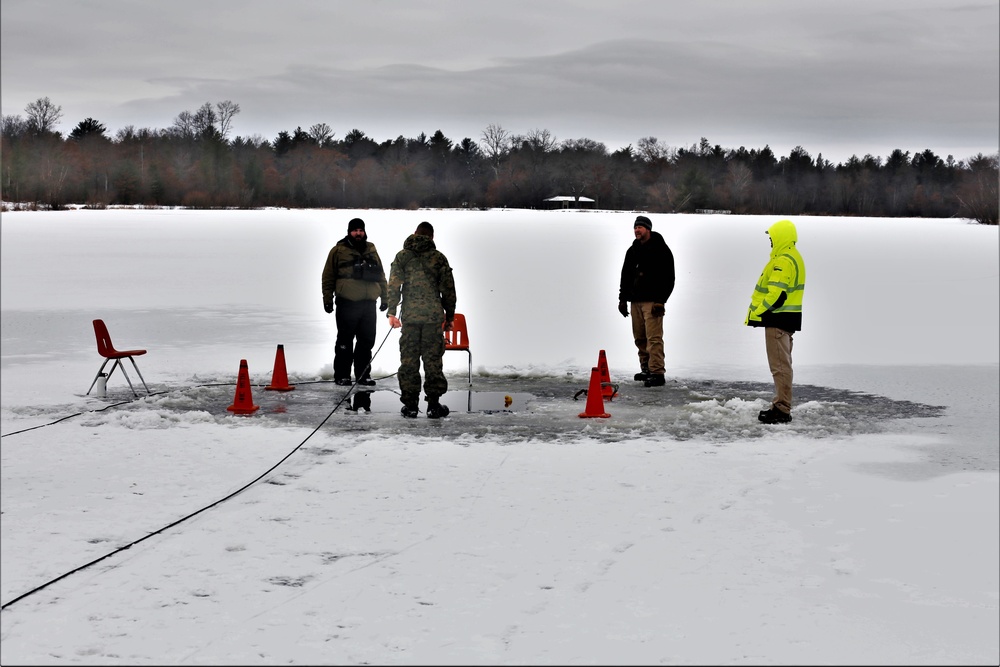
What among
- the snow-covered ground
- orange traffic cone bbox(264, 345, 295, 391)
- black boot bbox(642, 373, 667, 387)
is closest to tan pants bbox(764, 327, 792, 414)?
the snow-covered ground

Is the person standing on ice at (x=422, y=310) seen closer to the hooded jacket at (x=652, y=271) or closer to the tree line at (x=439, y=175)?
the hooded jacket at (x=652, y=271)

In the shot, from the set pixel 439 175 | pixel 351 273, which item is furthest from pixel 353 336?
pixel 439 175

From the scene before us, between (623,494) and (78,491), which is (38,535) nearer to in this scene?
(78,491)

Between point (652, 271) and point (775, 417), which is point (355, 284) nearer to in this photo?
point (652, 271)

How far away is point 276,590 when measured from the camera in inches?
187

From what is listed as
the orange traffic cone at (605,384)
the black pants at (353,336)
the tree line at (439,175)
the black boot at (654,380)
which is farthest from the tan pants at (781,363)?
the tree line at (439,175)

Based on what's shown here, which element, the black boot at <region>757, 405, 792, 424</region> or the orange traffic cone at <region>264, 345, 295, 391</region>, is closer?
the black boot at <region>757, 405, 792, 424</region>

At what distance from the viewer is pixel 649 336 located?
10906 millimetres

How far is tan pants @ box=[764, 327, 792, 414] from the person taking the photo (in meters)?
8.72

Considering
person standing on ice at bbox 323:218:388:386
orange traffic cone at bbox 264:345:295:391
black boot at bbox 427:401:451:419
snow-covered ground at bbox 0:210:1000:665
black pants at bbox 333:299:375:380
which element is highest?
person standing on ice at bbox 323:218:388:386

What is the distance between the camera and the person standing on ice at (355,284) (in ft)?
33.6

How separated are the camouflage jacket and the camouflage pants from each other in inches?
3.4

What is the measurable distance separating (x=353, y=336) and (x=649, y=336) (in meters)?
3.12

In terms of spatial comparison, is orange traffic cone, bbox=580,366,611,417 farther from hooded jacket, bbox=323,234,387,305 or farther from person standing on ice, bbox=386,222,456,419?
hooded jacket, bbox=323,234,387,305
